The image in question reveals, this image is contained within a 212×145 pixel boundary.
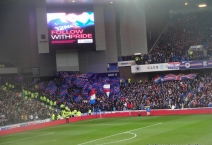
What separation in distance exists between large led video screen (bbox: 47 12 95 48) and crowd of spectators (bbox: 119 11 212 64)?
4.99 metres

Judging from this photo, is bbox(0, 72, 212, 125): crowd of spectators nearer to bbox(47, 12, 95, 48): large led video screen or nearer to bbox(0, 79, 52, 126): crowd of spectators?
bbox(0, 79, 52, 126): crowd of spectators

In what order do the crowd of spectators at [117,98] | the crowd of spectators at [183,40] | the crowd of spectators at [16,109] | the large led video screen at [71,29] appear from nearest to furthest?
the crowd of spectators at [16,109] → the crowd of spectators at [117,98] → the crowd of spectators at [183,40] → the large led video screen at [71,29]

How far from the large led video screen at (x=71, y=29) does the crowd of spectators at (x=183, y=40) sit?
16.4ft

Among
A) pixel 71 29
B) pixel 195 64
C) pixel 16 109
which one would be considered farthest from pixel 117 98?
pixel 16 109

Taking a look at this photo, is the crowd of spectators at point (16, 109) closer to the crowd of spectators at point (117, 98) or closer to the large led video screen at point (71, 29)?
the crowd of spectators at point (117, 98)

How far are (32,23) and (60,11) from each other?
3.48 m

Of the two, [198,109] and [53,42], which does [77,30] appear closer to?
[53,42]

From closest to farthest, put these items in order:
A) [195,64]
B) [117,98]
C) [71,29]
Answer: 1. [195,64]
2. [117,98]
3. [71,29]

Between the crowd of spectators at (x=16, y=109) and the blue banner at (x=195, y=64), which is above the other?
→ the blue banner at (x=195, y=64)

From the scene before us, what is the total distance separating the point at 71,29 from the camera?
43.0 m

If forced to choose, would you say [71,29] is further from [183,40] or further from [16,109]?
[16,109]

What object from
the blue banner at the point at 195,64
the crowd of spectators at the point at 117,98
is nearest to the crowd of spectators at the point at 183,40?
the blue banner at the point at 195,64

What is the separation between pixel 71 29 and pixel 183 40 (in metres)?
12.5

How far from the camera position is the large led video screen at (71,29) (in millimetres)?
A: 42406
